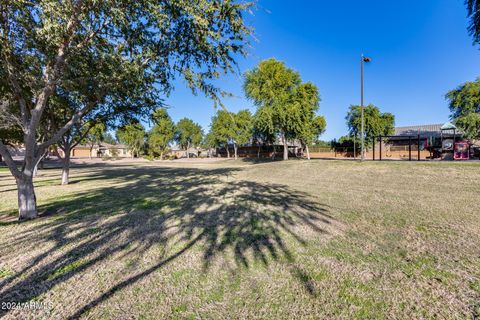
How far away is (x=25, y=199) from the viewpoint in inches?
240

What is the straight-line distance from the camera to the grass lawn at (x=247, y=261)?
2572 millimetres

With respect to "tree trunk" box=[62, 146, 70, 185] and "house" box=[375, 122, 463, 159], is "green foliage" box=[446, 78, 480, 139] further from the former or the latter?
"tree trunk" box=[62, 146, 70, 185]

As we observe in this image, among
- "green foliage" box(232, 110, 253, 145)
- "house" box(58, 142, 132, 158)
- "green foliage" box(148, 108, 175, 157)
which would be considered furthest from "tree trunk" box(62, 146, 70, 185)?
"house" box(58, 142, 132, 158)

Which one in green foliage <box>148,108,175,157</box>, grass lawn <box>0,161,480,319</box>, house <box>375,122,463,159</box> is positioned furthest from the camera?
green foliage <box>148,108,175,157</box>

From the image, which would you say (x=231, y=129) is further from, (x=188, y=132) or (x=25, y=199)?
(x=25, y=199)

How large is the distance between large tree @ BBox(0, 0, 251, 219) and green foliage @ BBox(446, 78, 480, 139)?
95.8 ft

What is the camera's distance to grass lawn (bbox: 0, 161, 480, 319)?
101 inches

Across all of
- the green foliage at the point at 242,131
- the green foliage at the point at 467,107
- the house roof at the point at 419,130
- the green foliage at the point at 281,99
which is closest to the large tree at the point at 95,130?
the green foliage at the point at 281,99

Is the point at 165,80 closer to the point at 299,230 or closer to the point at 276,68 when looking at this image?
the point at 299,230

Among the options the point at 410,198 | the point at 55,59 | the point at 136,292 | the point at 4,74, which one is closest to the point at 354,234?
the point at 136,292

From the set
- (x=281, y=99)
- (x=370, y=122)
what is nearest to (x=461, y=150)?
(x=281, y=99)

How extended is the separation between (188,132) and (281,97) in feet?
158

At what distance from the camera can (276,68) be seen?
25781 mm

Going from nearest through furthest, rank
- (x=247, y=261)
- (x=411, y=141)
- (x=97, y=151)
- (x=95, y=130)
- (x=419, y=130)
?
1. (x=247, y=261)
2. (x=95, y=130)
3. (x=411, y=141)
4. (x=419, y=130)
5. (x=97, y=151)
